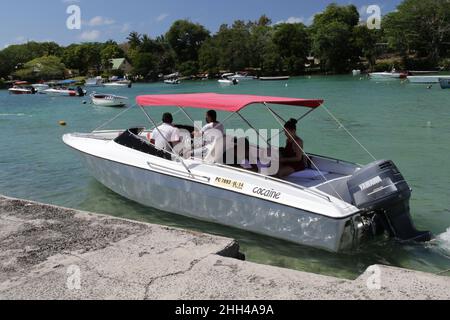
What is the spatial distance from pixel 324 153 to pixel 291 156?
7787mm

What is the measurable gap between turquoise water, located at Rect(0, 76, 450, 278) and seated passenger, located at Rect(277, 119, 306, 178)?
1409mm

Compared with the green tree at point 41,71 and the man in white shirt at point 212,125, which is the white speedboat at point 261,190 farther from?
the green tree at point 41,71

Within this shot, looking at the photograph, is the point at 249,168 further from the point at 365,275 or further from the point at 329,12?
the point at 329,12

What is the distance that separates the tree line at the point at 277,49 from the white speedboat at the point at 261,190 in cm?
8738

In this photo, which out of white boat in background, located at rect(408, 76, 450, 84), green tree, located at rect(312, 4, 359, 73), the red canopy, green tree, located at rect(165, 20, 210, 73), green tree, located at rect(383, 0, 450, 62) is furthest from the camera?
green tree, located at rect(165, 20, 210, 73)

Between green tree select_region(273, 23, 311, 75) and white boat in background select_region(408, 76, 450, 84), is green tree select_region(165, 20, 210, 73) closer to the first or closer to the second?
green tree select_region(273, 23, 311, 75)

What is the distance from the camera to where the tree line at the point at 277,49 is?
90875 millimetres

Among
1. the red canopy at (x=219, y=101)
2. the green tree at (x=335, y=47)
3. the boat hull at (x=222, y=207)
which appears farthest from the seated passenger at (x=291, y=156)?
the green tree at (x=335, y=47)

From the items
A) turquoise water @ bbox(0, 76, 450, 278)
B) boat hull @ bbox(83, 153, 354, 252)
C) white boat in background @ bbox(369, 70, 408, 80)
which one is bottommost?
turquoise water @ bbox(0, 76, 450, 278)

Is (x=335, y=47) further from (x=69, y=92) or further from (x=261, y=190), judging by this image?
(x=261, y=190)

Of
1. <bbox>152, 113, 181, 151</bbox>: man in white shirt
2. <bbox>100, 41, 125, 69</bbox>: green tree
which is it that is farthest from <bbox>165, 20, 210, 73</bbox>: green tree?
<bbox>152, 113, 181, 151</bbox>: man in white shirt

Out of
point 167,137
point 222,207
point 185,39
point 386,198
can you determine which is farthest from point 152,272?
point 185,39

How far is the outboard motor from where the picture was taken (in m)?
6.45
